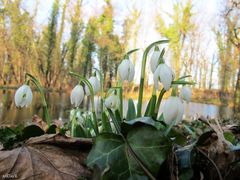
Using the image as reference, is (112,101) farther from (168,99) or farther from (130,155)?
(130,155)

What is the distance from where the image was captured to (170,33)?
742 inches

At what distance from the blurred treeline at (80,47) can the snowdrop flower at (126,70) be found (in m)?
19.0

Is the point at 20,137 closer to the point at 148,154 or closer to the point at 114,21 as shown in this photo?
the point at 148,154

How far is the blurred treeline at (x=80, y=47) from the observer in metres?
21.1

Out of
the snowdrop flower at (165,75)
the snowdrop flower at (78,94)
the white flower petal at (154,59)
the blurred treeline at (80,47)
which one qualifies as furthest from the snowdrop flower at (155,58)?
the blurred treeline at (80,47)

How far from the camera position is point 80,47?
2522 centimetres

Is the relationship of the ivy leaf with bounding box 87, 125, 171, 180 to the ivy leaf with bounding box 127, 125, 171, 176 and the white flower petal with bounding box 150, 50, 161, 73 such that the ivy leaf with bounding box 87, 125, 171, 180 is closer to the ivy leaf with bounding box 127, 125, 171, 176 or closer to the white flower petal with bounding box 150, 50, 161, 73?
the ivy leaf with bounding box 127, 125, 171, 176

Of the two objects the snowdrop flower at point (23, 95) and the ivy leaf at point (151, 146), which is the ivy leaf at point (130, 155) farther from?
the snowdrop flower at point (23, 95)

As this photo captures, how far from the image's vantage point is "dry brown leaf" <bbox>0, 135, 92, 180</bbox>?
0.52 m

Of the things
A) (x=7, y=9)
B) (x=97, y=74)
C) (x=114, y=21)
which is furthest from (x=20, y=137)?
(x=114, y=21)

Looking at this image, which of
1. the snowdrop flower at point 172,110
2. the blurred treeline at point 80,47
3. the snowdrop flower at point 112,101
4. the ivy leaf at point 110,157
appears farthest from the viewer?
the blurred treeline at point 80,47

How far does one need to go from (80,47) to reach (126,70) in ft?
81.0

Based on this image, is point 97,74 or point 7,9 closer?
point 97,74

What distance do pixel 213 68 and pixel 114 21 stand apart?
882 cm
